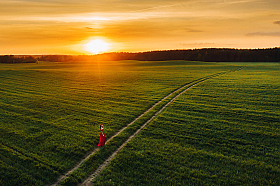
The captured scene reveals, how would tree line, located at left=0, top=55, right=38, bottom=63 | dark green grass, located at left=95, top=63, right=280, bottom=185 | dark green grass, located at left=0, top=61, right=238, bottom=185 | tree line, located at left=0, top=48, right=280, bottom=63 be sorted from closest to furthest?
dark green grass, located at left=95, top=63, right=280, bottom=185 < dark green grass, located at left=0, top=61, right=238, bottom=185 < tree line, located at left=0, top=55, right=38, bottom=63 < tree line, located at left=0, top=48, right=280, bottom=63

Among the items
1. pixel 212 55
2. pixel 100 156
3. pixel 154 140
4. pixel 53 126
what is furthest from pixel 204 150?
pixel 212 55

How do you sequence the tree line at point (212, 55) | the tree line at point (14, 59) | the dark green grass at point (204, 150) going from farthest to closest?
the tree line at point (212, 55) < the tree line at point (14, 59) < the dark green grass at point (204, 150)

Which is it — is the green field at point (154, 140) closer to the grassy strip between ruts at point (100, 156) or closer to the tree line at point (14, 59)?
the grassy strip between ruts at point (100, 156)

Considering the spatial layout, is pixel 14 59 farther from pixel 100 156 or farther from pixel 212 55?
pixel 100 156

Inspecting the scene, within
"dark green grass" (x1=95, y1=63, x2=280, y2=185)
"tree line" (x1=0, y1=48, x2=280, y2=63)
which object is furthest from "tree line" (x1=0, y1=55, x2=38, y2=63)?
"dark green grass" (x1=95, y1=63, x2=280, y2=185)

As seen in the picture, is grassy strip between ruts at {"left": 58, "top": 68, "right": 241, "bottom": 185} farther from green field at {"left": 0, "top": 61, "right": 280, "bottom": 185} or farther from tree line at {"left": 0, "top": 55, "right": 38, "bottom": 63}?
tree line at {"left": 0, "top": 55, "right": 38, "bottom": 63}

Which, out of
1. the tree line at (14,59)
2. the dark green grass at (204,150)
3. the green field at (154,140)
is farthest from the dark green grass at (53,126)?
the tree line at (14,59)

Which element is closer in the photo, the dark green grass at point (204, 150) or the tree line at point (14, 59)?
the dark green grass at point (204, 150)

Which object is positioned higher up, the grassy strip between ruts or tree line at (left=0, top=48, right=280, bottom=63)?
tree line at (left=0, top=48, right=280, bottom=63)
